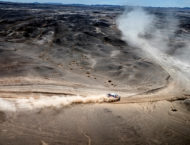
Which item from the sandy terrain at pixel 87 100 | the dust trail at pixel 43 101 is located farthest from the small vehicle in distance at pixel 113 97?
Answer: the sandy terrain at pixel 87 100

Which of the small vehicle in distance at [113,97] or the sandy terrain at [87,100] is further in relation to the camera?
the small vehicle in distance at [113,97]

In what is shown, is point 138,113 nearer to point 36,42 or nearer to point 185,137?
point 185,137

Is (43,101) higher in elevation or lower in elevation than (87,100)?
higher

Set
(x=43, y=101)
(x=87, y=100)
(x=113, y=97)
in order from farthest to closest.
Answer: (x=113, y=97) < (x=87, y=100) < (x=43, y=101)

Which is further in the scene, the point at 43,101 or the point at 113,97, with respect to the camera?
the point at 113,97

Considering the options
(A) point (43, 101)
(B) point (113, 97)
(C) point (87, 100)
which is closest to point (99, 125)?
(C) point (87, 100)

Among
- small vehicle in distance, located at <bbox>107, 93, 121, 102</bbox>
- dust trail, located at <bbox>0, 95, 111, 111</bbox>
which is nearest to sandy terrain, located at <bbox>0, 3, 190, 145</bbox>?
dust trail, located at <bbox>0, 95, 111, 111</bbox>

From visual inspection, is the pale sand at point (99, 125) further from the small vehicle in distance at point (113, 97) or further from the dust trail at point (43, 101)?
the small vehicle in distance at point (113, 97)

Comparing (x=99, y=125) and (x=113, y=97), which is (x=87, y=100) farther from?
(x=99, y=125)

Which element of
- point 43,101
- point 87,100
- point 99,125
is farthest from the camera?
point 87,100
